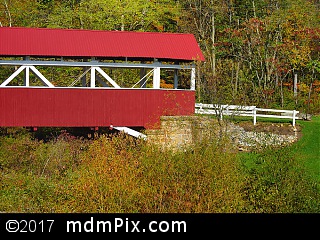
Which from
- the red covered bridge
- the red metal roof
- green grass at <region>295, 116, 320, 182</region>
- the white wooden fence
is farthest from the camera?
the white wooden fence

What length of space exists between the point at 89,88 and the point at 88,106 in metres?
0.64

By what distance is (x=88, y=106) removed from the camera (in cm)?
2442

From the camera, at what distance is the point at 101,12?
3562 cm

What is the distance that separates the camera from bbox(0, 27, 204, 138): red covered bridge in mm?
23938

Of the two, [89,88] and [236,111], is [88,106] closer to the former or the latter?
[89,88]

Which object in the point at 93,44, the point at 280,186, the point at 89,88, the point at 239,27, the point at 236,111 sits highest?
the point at 239,27

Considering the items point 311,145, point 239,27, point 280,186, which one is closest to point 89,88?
point 311,145

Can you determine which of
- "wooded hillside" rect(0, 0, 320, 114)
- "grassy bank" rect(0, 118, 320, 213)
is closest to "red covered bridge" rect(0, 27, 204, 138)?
"grassy bank" rect(0, 118, 320, 213)

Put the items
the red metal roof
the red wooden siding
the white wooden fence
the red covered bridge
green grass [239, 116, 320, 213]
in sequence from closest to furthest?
green grass [239, 116, 320, 213] → the red wooden siding → the red covered bridge → the red metal roof → the white wooden fence

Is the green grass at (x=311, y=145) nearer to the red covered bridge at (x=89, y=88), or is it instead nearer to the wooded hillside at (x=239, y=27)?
the red covered bridge at (x=89, y=88)

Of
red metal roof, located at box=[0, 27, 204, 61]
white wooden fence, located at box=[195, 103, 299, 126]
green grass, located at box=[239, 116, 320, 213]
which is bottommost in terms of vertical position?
green grass, located at box=[239, 116, 320, 213]

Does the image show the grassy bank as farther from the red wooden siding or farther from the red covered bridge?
the red covered bridge

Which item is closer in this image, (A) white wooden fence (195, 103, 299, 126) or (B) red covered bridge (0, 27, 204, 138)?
(B) red covered bridge (0, 27, 204, 138)

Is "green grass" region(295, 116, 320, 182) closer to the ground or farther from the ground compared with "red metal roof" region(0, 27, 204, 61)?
closer to the ground
